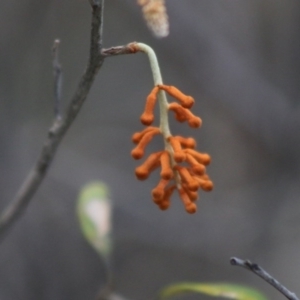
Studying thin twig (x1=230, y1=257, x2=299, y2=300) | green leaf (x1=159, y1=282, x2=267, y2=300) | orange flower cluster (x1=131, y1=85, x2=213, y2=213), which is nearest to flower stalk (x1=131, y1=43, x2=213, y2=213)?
orange flower cluster (x1=131, y1=85, x2=213, y2=213)

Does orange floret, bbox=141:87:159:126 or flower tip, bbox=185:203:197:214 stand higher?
orange floret, bbox=141:87:159:126

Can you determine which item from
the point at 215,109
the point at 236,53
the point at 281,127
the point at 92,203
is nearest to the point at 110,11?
the point at 215,109

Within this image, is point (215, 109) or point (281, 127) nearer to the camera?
point (281, 127)

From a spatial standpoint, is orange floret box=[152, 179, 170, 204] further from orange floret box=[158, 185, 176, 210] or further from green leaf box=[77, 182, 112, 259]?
green leaf box=[77, 182, 112, 259]

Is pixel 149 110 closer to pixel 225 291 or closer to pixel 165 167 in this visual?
pixel 165 167

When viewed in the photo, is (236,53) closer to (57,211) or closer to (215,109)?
(215,109)

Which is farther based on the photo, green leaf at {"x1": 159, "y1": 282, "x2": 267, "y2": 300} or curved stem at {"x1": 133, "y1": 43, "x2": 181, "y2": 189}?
green leaf at {"x1": 159, "y1": 282, "x2": 267, "y2": 300}

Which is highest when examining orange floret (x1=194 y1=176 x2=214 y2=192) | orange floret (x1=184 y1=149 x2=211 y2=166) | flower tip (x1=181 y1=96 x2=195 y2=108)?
flower tip (x1=181 y1=96 x2=195 y2=108)
